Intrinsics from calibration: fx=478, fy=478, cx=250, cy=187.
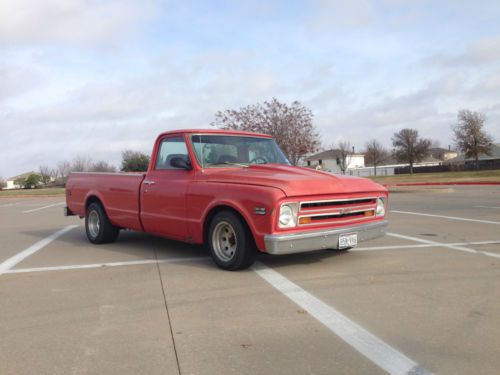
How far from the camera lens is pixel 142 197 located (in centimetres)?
745

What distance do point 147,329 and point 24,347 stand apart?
95 centimetres

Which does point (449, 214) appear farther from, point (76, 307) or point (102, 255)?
point (76, 307)

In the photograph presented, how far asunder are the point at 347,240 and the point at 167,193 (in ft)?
8.68

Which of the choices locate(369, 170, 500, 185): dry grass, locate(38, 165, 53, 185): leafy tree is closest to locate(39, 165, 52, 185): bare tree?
locate(38, 165, 53, 185): leafy tree

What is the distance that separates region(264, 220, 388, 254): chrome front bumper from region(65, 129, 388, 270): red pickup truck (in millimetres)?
12

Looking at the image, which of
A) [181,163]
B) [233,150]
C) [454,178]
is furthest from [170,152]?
[454,178]

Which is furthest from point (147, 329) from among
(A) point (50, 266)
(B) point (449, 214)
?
(B) point (449, 214)

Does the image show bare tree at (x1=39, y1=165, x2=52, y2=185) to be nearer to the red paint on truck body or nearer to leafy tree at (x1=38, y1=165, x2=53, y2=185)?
leafy tree at (x1=38, y1=165, x2=53, y2=185)

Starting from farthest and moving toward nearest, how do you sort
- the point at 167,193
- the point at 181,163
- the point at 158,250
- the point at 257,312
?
the point at 158,250
the point at 167,193
the point at 181,163
the point at 257,312

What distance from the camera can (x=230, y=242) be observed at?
6148mm

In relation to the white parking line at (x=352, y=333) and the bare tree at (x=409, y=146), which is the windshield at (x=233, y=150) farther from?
the bare tree at (x=409, y=146)

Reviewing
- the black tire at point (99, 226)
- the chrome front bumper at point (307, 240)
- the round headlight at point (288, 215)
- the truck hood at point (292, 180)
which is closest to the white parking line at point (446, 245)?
the truck hood at point (292, 180)

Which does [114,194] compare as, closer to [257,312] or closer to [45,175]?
[257,312]

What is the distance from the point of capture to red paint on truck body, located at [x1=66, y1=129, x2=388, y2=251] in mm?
5570
